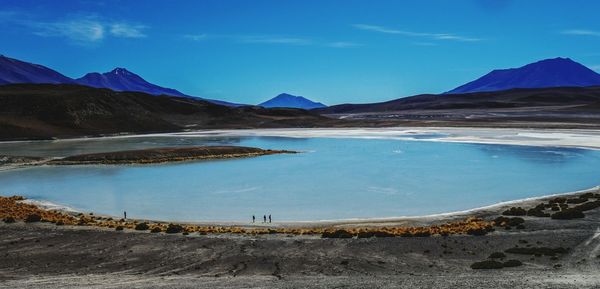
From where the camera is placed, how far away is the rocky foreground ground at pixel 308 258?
13539 millimetres

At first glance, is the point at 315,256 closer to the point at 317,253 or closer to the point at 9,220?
the point at 317,253

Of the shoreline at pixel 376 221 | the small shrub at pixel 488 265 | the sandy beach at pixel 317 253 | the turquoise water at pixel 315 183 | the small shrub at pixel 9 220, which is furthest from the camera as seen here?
the turquoise water at pixel 315 183

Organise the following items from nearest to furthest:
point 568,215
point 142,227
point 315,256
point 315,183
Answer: point 315,256 < point 142,227 < point 568,215 < point 315,183

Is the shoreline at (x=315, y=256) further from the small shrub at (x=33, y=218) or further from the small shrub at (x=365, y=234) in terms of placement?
the small shrub at (x=33, y=218)

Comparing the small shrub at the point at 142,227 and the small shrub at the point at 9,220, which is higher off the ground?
the small shrub at the point at 9,220

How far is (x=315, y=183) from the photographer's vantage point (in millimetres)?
32344

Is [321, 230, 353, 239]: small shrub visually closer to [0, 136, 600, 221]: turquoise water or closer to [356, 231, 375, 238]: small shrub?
[356, 231, 375, 238]: small shrub

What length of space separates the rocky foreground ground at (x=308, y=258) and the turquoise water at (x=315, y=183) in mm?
4590

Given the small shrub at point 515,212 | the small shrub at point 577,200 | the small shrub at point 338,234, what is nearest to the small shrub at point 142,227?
the small shrub at point 338,234

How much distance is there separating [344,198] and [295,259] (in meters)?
11.3

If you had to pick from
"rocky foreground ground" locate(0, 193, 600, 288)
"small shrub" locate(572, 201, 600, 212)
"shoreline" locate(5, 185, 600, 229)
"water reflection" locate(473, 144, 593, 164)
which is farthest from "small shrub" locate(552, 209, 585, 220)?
"water reflection" locate(473, 144, 593, 164)

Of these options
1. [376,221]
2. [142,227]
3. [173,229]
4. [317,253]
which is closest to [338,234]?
[317,253]

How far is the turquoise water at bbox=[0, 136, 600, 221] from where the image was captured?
24.8 m

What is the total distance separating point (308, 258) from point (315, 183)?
16329mm
